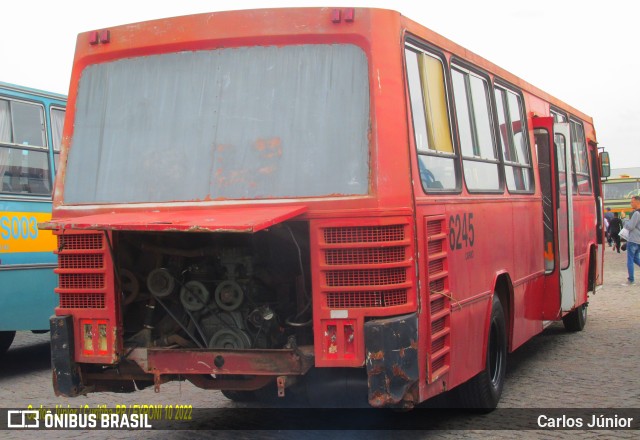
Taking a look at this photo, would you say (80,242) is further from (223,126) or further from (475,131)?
(475,131)

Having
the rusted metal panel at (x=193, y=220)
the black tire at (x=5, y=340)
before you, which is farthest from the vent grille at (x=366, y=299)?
the black tire at (x=5, y=340)

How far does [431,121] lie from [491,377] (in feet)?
7.84

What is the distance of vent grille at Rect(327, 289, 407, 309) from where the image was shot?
5.77 meters

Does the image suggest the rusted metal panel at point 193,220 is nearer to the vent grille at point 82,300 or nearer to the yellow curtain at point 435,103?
the vent grille at point 82,300

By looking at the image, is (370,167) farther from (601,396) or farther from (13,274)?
(13,274)

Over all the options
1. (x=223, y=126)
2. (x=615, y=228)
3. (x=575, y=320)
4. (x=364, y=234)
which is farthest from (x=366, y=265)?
(x=615, y=228)

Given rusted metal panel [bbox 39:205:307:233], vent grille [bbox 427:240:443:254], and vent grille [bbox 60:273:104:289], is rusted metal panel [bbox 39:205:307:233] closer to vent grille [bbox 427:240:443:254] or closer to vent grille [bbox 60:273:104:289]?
vent grille [bbox 60:273:104:289]

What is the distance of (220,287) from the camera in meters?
6.29

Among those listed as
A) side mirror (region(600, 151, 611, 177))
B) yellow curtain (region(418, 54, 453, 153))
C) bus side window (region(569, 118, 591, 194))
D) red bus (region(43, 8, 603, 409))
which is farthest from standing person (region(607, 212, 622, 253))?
red bus (region(43, 8, 603, 409))

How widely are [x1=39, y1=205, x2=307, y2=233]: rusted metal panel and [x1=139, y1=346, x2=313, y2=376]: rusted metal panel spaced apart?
0.88m

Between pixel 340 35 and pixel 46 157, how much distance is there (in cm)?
605

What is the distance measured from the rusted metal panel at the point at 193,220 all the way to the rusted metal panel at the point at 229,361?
878 millimetres

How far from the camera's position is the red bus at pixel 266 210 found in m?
5.82

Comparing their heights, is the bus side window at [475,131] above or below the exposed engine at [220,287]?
above
